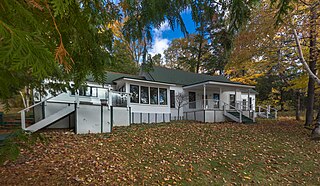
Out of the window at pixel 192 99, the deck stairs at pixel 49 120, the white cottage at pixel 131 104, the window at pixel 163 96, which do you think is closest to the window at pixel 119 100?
the white cottage at pixel 131 104

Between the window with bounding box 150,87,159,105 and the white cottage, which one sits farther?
the window with bounding box 150,87,159,105

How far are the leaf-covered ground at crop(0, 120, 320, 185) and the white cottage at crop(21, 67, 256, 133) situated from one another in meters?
0.97

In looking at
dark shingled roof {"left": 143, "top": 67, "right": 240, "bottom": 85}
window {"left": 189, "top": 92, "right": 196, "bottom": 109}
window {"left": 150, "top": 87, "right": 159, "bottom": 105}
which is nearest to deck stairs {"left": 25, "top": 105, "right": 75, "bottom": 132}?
window {"left": 150, "top": 87, "right": 159, "bottom": 105}

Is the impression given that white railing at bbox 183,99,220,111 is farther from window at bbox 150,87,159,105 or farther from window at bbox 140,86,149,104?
window at bbox 140,86,149,104

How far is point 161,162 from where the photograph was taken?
17.0 feet

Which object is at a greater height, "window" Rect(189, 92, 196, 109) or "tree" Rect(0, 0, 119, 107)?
"tree" Rect(0, 0, 119, 107)

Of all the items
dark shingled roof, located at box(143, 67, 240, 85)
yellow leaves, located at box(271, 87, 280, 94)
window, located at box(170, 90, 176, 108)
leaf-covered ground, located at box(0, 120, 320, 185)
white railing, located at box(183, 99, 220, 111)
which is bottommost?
leaf-covered ground, located at box(0, 120, 320, 185)

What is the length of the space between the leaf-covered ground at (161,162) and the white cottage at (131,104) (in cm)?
97

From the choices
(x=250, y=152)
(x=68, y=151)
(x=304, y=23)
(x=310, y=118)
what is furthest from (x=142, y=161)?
(x=310, y=118)

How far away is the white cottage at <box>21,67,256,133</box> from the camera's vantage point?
800cm

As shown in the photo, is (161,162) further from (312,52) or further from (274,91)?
(274,91)

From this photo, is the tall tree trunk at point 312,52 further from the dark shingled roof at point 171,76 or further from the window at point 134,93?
the window at point 134,93

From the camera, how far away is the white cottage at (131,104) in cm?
800

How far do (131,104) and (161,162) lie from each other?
7.59 meters
